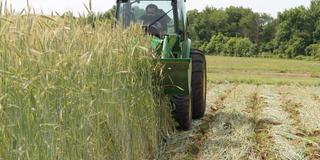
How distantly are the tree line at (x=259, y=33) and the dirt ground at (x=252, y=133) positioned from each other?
4485cm

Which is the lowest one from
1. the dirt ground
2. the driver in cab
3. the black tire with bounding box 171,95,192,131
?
the dirt ground

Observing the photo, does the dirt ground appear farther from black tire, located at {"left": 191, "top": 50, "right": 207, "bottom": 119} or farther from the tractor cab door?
the tractor cab door

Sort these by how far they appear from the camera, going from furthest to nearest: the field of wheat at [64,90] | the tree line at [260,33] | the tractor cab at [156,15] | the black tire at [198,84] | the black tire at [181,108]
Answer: the tree line at [260,33], the black tire at [198,84], the tractor cab at [156,15], the black tire at [181,108], the field of wheat at [64,90]

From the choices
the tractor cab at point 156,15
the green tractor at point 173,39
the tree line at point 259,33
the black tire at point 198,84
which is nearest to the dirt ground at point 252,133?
the black tire at point 198,84

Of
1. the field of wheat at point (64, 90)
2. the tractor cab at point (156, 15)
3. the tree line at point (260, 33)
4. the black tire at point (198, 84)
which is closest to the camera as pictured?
the field of wheat at point (64, 90)

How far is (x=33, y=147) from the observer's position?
369 cm

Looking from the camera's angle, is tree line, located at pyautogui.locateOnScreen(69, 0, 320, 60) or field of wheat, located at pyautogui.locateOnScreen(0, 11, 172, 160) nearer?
field of wheat, located at pyautogui.locateOnScreen(0, 11, 172, 160)

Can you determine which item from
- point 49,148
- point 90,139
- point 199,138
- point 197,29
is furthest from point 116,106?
point 197,29

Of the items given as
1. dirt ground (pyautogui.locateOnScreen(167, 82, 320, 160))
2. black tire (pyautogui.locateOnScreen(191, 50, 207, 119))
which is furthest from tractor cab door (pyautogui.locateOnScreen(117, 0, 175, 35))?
dirt ground (pyautogui.locateOnScreen(167, 82, 320, 160))

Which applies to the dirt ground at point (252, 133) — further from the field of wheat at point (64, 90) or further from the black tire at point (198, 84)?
the field of wheat at point (64, 90)

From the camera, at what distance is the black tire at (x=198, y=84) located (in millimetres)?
8727

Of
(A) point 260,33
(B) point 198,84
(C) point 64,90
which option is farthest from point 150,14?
(A) point 260,33

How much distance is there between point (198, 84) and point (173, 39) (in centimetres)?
99

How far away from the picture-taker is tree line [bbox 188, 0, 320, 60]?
2404 inches
